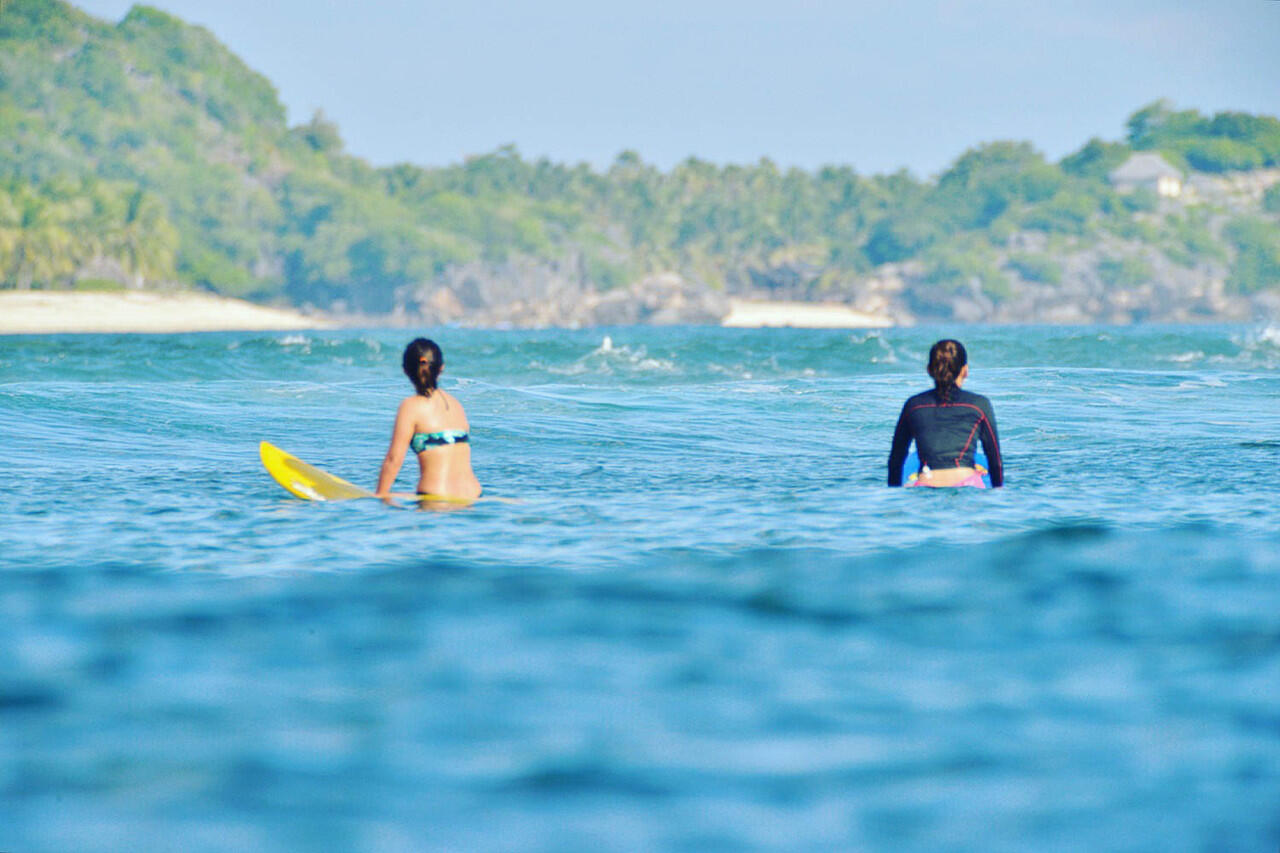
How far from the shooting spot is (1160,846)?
3.46 m

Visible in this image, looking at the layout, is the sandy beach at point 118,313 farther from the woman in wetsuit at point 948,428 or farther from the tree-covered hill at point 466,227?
the woman in wetsuit at point 948,428

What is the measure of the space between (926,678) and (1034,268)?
17970 centimetres

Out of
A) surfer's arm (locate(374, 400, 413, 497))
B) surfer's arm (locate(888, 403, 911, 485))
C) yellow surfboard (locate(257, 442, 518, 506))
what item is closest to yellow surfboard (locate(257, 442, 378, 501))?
yellow surfboard (locate(257, 442, 518, 506))

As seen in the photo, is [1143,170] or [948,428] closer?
[948,428]

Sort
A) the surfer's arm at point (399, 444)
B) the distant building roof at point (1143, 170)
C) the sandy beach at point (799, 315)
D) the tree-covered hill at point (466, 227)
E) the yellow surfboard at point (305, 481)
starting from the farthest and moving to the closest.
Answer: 1. the distant building roof at point (1143, 170)
2. the sandy beach at point (799, 315)
3. the tree-covered hill at point (466, 227)
4. the yellow surfboard at point (305, 481)
5. the surfer's arm at point (399, 444)

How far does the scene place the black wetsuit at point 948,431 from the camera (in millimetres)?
8648

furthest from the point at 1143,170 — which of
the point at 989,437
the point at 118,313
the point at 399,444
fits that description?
the point at 399,444

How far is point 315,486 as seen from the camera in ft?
29.2

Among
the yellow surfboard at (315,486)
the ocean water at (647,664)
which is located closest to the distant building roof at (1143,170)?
the ocean water at (647,664)

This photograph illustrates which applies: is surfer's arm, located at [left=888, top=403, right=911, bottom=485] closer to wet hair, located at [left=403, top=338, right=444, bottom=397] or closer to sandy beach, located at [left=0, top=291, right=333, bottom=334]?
wet hair, located at [left=403, top=338, right=444, bottom=397]

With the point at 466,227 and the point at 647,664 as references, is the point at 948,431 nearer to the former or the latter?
the point at 647,664

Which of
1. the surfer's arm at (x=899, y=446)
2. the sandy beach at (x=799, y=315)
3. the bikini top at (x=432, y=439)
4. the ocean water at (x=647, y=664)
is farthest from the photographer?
the sandy beach at (x=799, y=315)

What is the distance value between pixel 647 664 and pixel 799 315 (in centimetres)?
16441

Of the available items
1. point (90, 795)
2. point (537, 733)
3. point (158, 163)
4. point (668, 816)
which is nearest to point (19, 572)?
point (90, 795)
